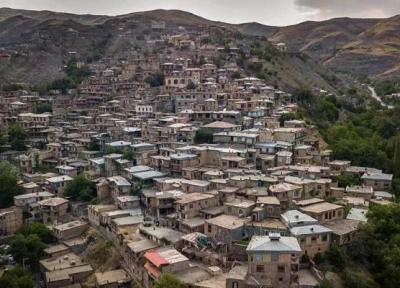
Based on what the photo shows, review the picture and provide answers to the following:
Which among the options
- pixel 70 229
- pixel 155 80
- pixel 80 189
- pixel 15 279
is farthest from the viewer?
pixel 155 80

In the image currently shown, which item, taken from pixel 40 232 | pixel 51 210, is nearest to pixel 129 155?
pixel 51 210

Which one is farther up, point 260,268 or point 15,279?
point 260,268

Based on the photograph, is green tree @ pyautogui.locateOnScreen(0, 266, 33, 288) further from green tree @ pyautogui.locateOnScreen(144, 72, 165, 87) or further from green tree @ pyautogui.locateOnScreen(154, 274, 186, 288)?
green tree @ pyautogui.locateOnScreen(144, 72, 165, 87)

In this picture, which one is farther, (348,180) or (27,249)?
(348,180)

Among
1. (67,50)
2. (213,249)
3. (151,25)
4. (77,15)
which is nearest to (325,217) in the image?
(213,249)

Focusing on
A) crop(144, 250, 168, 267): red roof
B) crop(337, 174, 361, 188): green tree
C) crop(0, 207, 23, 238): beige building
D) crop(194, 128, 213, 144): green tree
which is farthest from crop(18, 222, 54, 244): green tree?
crop(337, 174, 361, 188): green tree

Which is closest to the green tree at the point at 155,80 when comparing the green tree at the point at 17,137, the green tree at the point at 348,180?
the green tree at the point at 17,137

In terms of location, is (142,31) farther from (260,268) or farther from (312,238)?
(260,268)
